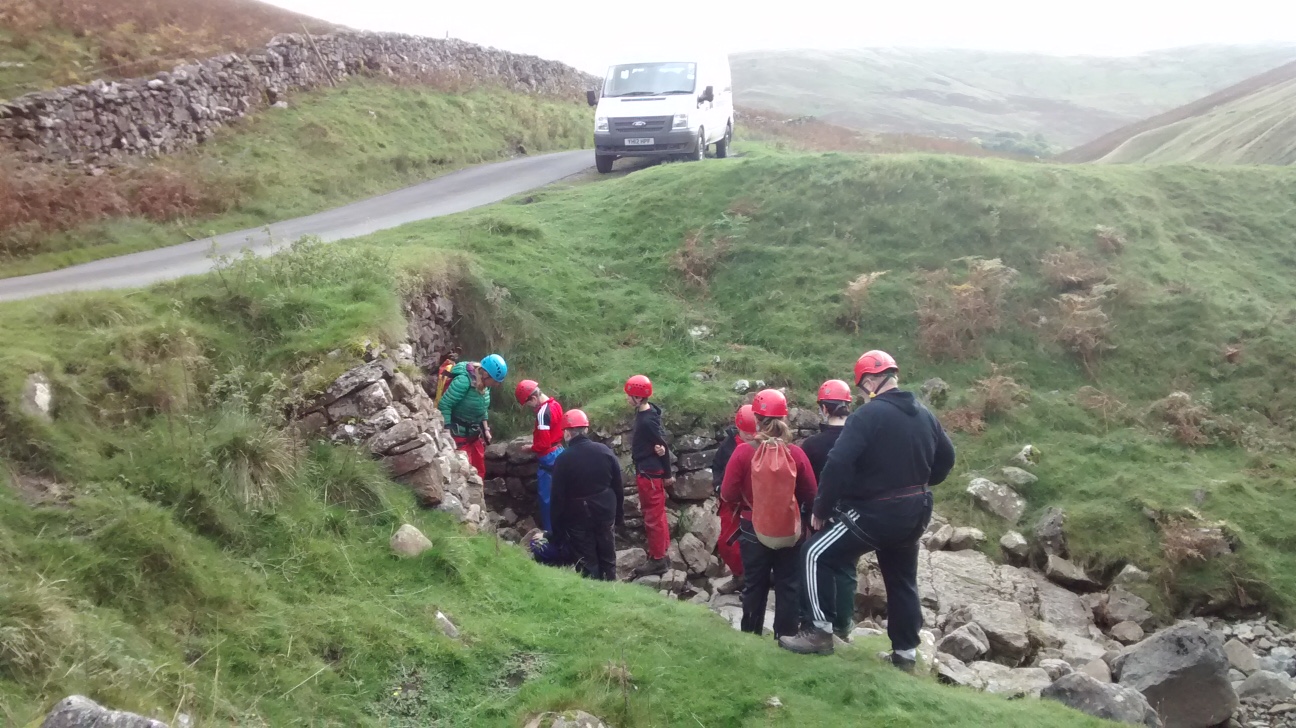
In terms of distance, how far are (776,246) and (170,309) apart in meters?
9.30

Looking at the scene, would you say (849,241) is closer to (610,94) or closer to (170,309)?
(610,94)

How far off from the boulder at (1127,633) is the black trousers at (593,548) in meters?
5.03

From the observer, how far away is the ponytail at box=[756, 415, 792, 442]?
6.66 m

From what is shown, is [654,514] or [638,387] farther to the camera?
[654,514]

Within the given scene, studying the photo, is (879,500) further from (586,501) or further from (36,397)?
(36,397)

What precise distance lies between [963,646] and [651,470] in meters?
3.53

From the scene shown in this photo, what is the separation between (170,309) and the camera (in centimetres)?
863

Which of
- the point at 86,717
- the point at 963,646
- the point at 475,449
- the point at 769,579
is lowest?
the point at 963,646

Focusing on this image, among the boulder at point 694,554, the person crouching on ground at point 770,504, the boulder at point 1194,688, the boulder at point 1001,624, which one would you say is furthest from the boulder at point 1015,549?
the person crouching on ground at point 770,504

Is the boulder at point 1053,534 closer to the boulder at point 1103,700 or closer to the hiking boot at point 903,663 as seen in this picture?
the boulder at point 1103,700

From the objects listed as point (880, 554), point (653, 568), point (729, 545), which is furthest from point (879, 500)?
point (653, 568)

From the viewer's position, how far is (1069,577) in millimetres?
9773

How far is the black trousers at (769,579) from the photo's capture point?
6914 mm

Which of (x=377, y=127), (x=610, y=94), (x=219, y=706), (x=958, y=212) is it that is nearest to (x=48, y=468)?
(x=219, y=706)
